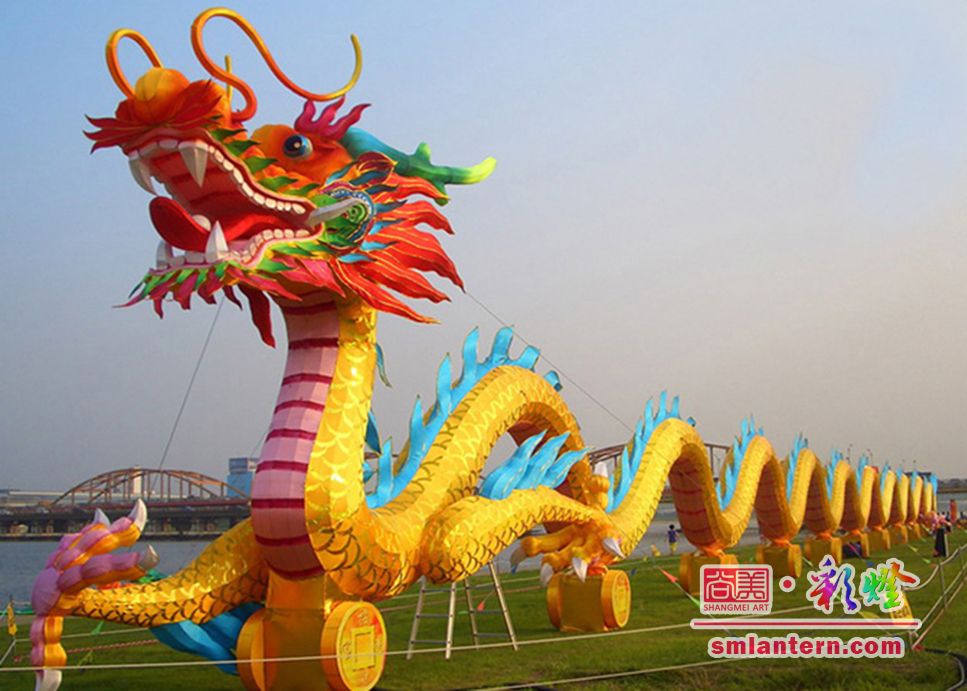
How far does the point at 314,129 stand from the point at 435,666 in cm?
467

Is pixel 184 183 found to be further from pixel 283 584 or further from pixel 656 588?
pixel 656 588

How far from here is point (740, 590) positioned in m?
9.90

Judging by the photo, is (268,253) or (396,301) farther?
(396,301)

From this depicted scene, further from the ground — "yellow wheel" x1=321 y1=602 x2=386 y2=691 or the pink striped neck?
the pink striped neck

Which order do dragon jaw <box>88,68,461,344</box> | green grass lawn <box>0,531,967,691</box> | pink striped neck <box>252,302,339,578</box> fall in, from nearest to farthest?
dragon jaw <box>88,68,461,344</box>, pink striped neck <box>252,302,339,578</box>, green grass lawn <box>0,531,967,691</box>

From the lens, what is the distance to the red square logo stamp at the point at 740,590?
32.2ft

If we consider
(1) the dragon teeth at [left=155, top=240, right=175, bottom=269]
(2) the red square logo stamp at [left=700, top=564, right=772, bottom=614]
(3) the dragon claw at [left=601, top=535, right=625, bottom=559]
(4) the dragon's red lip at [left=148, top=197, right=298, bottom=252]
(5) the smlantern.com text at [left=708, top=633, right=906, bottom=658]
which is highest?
(4) the dragon's red lip at [left=148, top=197, right=298, bottom=252]

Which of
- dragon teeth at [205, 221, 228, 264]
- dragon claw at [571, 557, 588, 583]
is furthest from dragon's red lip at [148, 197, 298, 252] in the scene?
dragon claw at [571, 557, 588, 583]

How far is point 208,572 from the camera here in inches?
248

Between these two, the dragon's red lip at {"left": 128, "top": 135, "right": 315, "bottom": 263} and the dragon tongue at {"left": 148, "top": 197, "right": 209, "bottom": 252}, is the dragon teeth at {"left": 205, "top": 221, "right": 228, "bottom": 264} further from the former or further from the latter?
the dragon tongue at {"left": 148, "top": 197, "right": 209, "bottom": 252}

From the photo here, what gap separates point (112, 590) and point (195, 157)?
279 cm

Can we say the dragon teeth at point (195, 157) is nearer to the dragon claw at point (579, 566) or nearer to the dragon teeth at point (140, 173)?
the dragon teeth at point (140, 173)

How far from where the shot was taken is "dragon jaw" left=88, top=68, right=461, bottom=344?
534 centimetres

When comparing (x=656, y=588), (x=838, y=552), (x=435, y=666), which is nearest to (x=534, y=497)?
(x=435, y=666)
